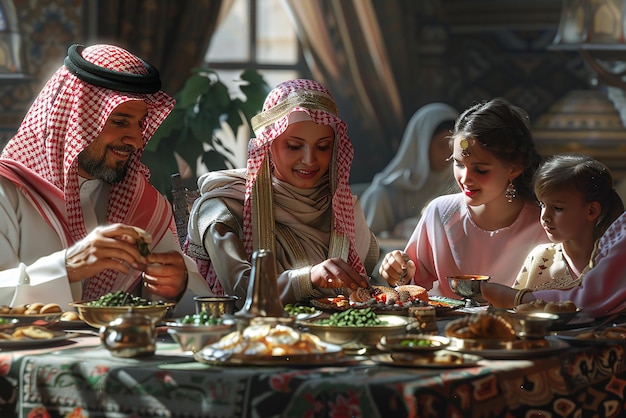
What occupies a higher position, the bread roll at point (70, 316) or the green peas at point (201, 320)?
the green peas at point (201, 320)

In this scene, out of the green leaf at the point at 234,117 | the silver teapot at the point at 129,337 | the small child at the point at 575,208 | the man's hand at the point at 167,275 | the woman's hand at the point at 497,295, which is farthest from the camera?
the green leaf at the point at 234,117

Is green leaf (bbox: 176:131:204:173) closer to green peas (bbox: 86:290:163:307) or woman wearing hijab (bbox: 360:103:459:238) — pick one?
woman wearing hijab (bbox: 360:103:459:238)

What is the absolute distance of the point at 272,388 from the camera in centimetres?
241

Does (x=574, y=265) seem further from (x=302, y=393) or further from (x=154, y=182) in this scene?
(x=154, y=182)

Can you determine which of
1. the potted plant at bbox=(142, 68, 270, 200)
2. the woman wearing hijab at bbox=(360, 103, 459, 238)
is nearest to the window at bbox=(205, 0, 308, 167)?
the woman wearing hijab at bbox=(360, 103, 459, 238)

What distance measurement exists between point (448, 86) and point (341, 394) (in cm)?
841

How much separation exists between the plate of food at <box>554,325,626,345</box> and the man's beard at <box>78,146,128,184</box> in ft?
5.58

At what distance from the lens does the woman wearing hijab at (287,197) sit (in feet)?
14.0

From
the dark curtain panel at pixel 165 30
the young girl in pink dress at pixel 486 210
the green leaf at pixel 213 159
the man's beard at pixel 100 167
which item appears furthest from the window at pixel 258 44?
the man's beard at pixel 100 167

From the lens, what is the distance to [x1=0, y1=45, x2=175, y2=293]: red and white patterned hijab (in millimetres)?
3945

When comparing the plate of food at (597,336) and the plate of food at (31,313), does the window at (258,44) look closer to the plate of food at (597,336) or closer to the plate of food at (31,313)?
the plate of food at (31,313)

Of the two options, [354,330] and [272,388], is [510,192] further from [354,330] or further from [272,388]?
[272,388]

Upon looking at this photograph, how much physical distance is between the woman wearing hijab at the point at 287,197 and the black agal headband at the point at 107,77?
509 mm

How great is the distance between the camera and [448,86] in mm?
10531
